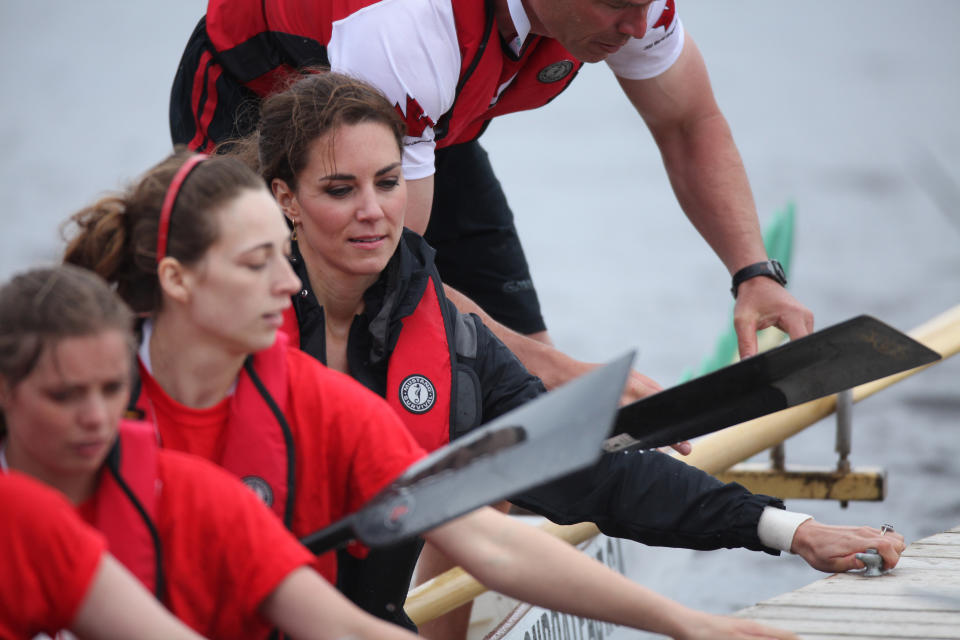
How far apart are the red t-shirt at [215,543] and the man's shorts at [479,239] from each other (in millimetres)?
1407

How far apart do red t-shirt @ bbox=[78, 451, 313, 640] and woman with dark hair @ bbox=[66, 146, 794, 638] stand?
15 cm

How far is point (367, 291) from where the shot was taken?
1765 mm

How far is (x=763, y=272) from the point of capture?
229cm

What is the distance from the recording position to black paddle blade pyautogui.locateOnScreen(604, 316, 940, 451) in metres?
1.61

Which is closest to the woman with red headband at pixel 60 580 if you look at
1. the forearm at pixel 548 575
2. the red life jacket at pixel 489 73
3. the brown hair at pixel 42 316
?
the brown hair at pixel 42 316

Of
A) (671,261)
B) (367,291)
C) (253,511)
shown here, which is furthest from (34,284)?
(671,261)

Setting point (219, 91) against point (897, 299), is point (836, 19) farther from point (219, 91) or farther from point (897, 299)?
point (219, 91)

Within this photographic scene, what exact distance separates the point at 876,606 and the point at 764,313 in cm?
75

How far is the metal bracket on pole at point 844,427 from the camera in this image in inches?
111

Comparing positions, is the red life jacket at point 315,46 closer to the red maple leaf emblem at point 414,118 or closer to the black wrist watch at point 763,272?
the red maple leaf emblem at point 414,118

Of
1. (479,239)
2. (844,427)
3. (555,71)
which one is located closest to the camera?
(555,71)

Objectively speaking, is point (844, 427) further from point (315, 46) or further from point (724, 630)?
point (724, 630)

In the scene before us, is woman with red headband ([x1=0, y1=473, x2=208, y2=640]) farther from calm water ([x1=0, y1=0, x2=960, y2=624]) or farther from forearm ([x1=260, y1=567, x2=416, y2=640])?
calm water ([x1=0, y1=0, x2=960, y2=624])

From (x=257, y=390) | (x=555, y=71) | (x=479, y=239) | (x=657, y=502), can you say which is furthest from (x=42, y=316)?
(x=479, y=239)
